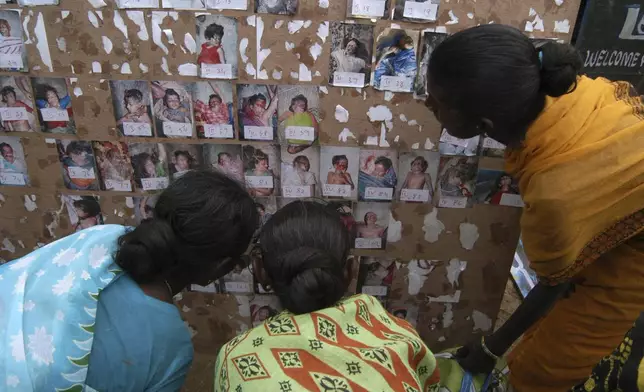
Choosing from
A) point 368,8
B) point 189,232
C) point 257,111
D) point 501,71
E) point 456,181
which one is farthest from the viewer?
point 456,181

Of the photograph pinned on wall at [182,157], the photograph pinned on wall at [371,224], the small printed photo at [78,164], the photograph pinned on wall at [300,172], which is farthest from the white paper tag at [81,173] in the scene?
the photograph pinned on wall at [371,224]

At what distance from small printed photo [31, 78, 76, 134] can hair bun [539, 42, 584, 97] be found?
3.85 feet

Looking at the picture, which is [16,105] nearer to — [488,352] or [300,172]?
[300,172]

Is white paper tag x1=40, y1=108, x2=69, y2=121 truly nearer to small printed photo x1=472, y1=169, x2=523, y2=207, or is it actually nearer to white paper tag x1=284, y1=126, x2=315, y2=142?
white paper tag x1=284, y1=126, x2=315, y2=142

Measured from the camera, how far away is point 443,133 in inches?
49.8

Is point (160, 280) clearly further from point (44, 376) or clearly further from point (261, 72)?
point (261, 72)

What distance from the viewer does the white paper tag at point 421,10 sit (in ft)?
3.68

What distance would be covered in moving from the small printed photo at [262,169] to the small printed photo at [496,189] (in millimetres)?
597

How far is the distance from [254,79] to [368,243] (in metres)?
0.61

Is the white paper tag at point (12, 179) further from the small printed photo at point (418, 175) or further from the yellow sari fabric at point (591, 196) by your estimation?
the yellow sari fabric at point (591, 196)

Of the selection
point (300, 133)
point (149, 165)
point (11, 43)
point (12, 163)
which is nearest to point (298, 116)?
point (300, 133)

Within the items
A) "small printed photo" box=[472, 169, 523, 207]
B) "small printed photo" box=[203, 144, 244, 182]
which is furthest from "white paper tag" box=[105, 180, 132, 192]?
"small printed photo" box=[472, 169, 523, 207]

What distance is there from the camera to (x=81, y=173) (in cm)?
136

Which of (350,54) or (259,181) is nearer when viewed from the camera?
(350,54)
